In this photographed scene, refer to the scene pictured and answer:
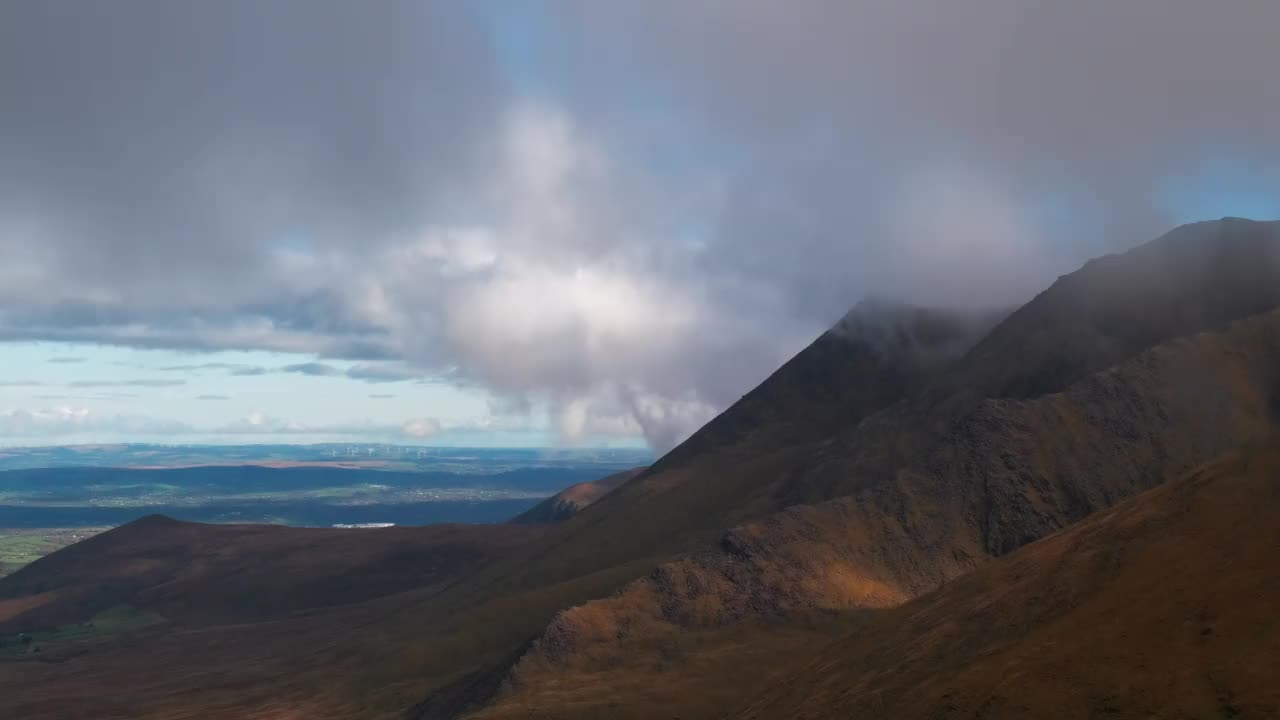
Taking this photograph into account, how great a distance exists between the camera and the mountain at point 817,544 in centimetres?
9494

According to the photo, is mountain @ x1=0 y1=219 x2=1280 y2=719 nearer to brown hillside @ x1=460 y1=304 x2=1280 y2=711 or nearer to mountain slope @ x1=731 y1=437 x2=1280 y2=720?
brown hillside @ x1=460 y1=304 x2=1280 y2=711

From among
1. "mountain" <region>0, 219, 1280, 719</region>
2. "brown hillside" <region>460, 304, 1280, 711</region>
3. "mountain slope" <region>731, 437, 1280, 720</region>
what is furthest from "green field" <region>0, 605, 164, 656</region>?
"mountain slope" <region>731, 437, 1280, 720</region>

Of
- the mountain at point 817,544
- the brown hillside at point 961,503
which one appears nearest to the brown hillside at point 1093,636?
the mountain at point 817,544

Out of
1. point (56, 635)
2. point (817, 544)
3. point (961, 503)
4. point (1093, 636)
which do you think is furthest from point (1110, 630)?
point (56, 635)

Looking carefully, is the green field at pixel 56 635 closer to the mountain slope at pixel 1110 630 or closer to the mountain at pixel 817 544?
the mountain at pixel 817 544

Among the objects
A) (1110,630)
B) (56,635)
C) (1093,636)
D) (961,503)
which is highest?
(961,503)

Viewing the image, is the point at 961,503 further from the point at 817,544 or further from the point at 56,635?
the point at 56,635

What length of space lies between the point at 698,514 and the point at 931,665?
8744cm

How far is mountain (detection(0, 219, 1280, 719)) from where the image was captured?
9494 cm

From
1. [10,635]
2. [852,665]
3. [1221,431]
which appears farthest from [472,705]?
[10,635]

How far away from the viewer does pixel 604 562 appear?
14262cm

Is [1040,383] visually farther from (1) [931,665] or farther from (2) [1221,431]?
(1) [931,665]

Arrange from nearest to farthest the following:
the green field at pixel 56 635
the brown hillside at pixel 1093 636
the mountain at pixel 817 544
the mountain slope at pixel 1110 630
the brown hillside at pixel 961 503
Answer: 1. the mountain slope at pixel 1110 630
2. the brown hillside at pixel 1093 636
3. the mountain at pixel 817 544
4. the brown hillside at pixel 961 503
5. the green field at pixel 56 635

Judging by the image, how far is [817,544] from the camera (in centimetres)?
11100
